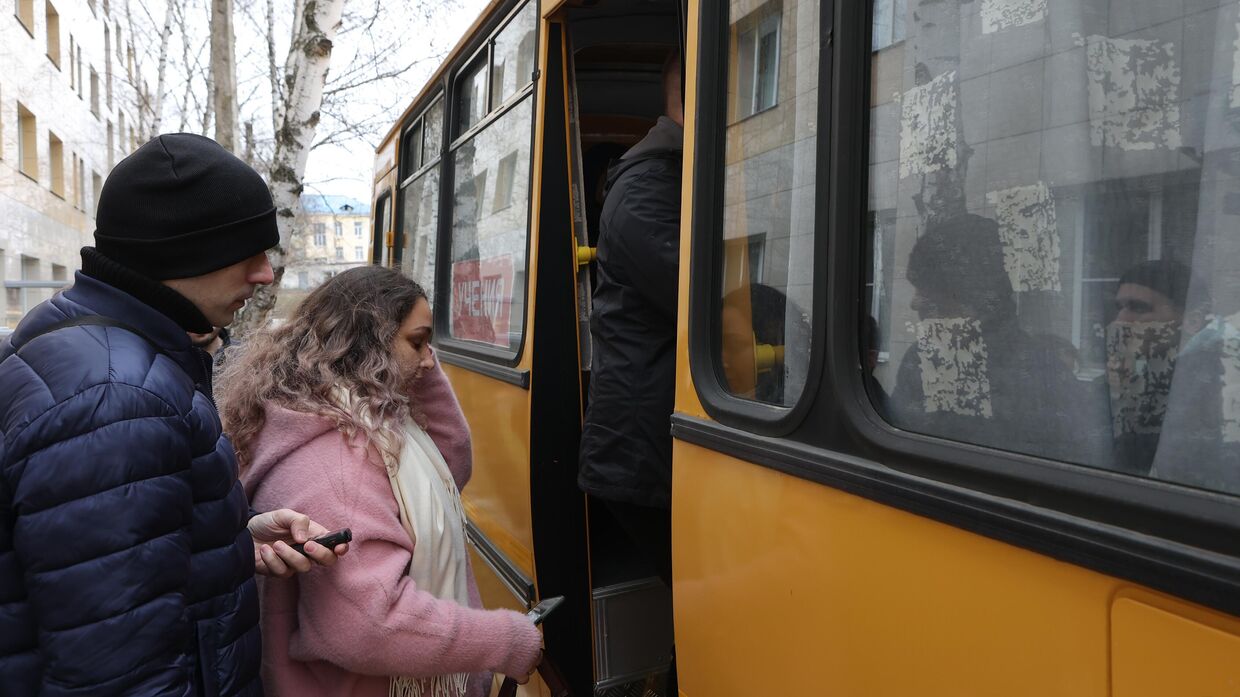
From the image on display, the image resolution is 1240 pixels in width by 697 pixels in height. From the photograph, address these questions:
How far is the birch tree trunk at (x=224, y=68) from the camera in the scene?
10664mm

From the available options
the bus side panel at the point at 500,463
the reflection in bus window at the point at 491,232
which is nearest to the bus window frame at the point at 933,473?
the bus side panel at the point at 500,463

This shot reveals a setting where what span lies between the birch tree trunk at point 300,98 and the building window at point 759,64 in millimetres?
6760

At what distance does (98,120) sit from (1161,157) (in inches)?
1246

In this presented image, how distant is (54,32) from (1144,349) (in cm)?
2545

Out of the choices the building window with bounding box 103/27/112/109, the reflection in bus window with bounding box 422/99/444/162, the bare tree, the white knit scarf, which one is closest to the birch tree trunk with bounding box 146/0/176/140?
the bare tree

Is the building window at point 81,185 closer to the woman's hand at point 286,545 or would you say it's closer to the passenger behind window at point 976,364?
the woman's hand at point 286,545

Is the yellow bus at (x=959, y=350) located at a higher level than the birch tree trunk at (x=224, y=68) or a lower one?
lower

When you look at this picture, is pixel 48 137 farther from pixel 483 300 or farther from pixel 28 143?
pixel 483 300

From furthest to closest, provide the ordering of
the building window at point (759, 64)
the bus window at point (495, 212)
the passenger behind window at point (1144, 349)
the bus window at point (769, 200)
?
→ the bus window at point (495, 212)
the building window at point (759, 64)
the bus window at point (769, 200)
the passenger behind window at point (1144, 349)

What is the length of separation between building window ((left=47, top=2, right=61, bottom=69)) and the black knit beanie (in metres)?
23.9

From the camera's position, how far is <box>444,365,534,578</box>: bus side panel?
337 centimetres

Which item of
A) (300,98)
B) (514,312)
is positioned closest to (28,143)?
(300,98)

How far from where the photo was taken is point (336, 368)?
1.98 metres

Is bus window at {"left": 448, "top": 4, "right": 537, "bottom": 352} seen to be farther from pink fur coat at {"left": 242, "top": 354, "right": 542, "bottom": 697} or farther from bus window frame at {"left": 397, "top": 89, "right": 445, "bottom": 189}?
pink fur coat at {"left": 242, "top": 354, "right": 542, "bottom": 697}
